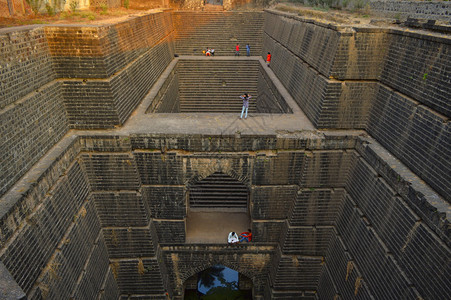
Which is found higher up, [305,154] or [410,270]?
[305,154]

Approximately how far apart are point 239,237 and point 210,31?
15.2 metres

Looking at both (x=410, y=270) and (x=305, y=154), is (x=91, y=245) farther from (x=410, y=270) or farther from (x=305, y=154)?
(x=410, y=270)

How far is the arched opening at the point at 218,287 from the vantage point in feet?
43.1

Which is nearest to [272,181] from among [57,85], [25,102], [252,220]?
[252,220]

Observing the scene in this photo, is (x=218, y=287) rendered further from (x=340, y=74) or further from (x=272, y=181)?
(x=340, y=74)

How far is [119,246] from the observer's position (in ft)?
33.3

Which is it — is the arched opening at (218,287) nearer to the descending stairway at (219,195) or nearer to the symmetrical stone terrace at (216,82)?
the descending stairway at (219,195)

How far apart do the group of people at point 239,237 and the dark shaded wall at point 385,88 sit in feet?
15.4

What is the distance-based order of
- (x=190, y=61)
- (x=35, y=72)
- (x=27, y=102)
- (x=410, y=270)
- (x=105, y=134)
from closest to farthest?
1. (x=410, y=270)
2. (x=27, y=102)
3. (x=35, y=72)
4. (x=105, y=134)
5. (x=190, y=61)

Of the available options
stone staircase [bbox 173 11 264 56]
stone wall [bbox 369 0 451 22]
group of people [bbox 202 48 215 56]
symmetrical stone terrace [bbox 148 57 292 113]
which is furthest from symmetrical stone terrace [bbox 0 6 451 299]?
stone staircase [bbox 173 11 264 56]

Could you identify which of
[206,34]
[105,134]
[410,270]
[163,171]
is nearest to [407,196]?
[410,270]

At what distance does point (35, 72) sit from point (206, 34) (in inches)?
588

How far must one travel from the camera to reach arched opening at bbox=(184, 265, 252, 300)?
13141 millimetres

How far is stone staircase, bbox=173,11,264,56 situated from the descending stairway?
1170 cm
